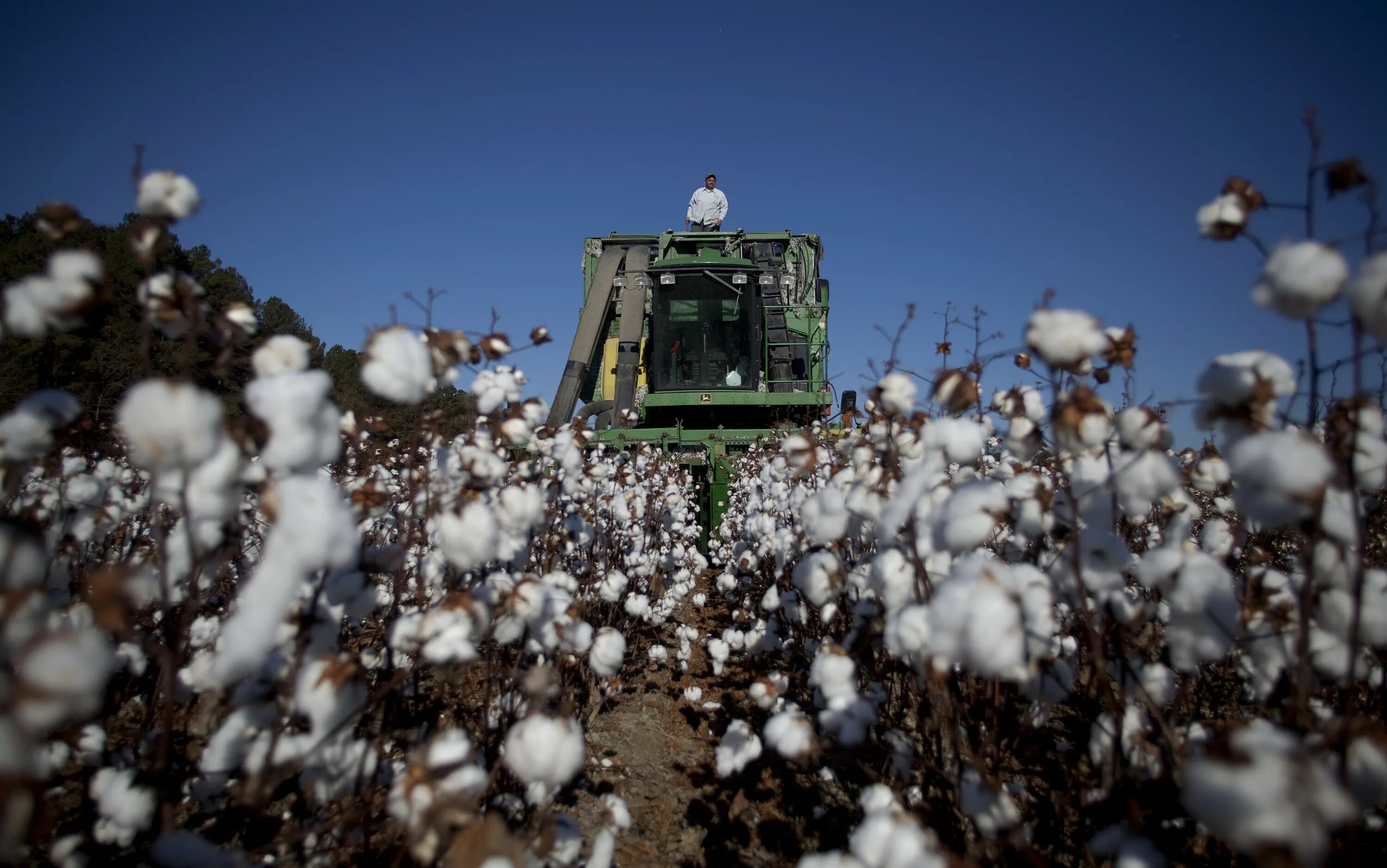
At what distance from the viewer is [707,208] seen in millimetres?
12609

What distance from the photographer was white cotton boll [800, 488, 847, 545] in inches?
79.0

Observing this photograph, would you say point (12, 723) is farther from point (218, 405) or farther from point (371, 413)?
point (371, 413)

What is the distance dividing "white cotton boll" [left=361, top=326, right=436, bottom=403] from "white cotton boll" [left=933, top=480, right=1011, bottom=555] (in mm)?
1238

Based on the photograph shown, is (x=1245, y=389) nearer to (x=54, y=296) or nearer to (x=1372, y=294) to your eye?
(x=1372, y=294)

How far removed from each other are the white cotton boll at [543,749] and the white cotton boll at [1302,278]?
63.7 inches

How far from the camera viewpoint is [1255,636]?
1.52 meters

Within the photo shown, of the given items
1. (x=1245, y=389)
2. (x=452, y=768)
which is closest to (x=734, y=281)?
(x=1245, y=389)

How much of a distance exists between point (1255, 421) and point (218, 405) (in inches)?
74.6

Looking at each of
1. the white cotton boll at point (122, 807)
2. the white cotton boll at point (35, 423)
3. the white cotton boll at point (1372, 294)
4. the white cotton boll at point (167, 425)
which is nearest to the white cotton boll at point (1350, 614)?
the white cotton boll at point (1372, 294)

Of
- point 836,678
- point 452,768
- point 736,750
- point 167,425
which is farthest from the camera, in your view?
point 736,750

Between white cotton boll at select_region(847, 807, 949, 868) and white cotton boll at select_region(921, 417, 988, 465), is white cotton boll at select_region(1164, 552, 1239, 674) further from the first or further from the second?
white cotton boll at select_region(847, 807, 949, 868)

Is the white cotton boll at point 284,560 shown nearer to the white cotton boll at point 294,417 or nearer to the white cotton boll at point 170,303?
the white cotton boll at point 294,417

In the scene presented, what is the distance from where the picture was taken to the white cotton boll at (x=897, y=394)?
1856 millimetres

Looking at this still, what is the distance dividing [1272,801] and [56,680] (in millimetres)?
1558
